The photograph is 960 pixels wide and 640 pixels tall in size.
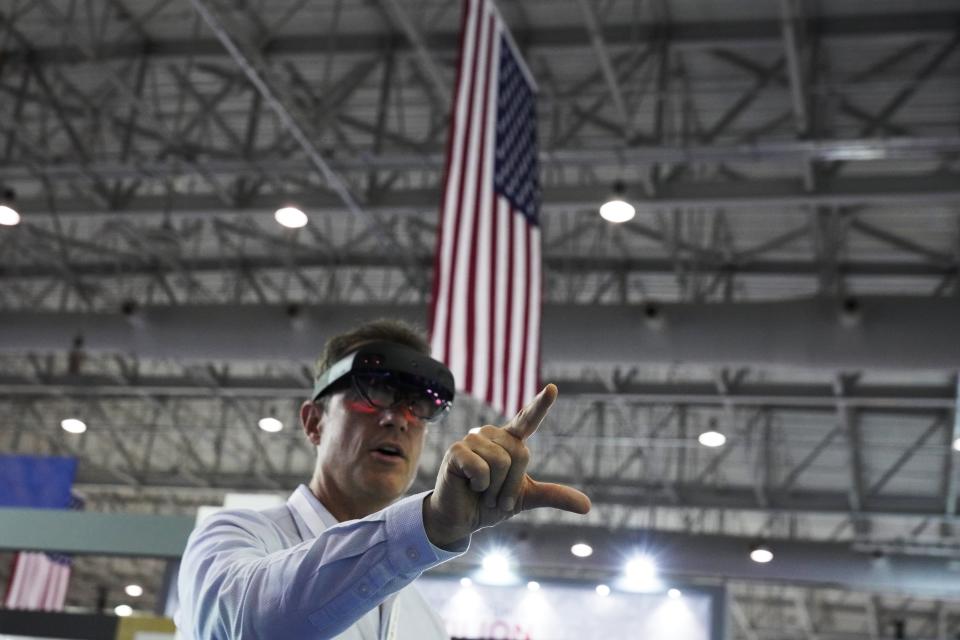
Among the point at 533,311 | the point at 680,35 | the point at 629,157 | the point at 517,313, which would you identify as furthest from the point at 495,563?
the point at 517,313

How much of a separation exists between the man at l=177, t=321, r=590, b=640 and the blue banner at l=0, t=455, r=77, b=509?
11.6 feet

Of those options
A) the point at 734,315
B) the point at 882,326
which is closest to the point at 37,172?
the point at 734,315

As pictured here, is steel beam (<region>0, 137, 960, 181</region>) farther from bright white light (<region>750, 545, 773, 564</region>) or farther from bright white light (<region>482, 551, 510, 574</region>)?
bright white light (<region>750, 545, 773, 564</region>)

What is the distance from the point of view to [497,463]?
1329 mm

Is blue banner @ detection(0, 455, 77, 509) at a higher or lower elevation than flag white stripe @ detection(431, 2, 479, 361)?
lower

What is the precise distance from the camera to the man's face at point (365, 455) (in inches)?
81.0

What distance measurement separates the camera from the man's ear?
2.23 m

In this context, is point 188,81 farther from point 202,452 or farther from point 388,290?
point 202,452

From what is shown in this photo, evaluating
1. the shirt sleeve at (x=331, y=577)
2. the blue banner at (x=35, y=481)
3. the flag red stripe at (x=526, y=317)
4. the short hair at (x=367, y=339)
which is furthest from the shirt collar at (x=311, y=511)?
the flag red stripe at (x=526, y=317)

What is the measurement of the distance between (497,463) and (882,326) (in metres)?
11.1

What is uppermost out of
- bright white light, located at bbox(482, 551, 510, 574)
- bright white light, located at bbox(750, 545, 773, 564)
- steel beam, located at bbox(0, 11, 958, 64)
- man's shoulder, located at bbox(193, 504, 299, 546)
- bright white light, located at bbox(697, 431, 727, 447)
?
steel beam, located at bbox(0, 11, 958, 64)

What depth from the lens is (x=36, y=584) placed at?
11.0 meters

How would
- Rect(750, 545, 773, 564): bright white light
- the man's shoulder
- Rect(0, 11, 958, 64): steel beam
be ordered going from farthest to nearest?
1. Rect(750, 545, 773, 564): bright white light
2. Rect(0, 11, 958, 64): steel beam
3. the man's shoulder

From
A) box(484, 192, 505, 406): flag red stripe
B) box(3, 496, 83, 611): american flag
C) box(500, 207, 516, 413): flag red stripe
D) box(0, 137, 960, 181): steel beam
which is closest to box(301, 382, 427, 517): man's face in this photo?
box(484, 192, 505, 406): flag red stripe
